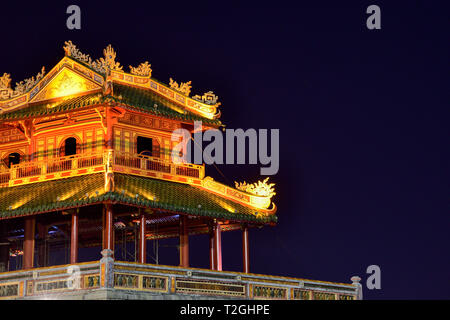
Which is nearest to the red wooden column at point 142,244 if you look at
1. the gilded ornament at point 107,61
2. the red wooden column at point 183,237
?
the red wooden column at point 183,237

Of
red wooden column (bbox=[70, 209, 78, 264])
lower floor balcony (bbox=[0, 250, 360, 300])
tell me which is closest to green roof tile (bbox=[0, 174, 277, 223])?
red wooden column (bbox=[70, 209, 78, 264])

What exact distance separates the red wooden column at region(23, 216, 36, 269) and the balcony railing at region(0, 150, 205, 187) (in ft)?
5.66

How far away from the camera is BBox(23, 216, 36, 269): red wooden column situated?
3391 centimetres

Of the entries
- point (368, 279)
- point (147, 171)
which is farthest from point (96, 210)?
point (368, 279)

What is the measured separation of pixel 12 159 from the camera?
38.8m

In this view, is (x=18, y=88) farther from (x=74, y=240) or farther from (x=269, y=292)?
(x=269, y=292)

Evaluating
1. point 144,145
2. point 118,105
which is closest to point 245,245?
point 144,145

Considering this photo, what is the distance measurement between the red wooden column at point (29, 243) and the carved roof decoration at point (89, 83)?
16.9 ft

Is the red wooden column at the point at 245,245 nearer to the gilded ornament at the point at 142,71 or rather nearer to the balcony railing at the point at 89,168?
the balcony railing at the point at 89,168

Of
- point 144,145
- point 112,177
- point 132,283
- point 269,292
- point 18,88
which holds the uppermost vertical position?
point 18,88
